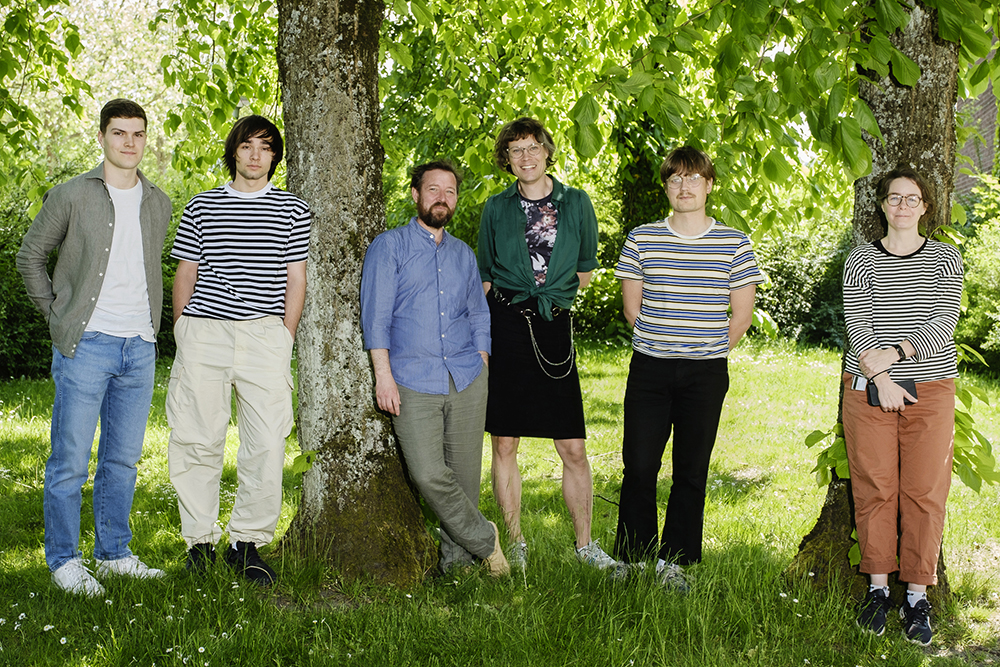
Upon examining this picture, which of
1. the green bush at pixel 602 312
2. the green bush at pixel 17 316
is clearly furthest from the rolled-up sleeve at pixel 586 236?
the green bush at pixel 602 312

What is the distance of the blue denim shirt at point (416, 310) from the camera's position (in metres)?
3.42


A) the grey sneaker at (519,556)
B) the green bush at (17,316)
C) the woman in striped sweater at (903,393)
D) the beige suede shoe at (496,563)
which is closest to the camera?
the woman in striped sweater at (903,393)

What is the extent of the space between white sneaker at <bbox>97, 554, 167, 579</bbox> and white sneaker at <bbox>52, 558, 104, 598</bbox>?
0.08 m

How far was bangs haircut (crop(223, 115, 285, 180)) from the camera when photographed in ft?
11.4

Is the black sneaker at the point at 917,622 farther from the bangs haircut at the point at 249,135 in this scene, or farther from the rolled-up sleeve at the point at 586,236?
the bangs haircut at the point at 249,135

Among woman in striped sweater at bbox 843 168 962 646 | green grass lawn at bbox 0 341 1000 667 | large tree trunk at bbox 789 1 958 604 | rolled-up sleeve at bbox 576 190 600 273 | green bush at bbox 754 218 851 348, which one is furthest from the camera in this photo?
green bush at bbox 754 218 851 348

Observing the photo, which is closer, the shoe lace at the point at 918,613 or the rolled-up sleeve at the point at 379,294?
the shoe lace at the point at 918,613

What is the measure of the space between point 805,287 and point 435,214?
12509 mm

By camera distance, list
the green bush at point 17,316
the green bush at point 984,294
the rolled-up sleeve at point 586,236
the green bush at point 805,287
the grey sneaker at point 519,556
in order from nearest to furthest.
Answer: the grey sneaker at point 519,556 → the rolled-up sleeve at point 586,236 → the green bush at point 17,316 → the green bush at point 984,294 → the green bush at point 805,287

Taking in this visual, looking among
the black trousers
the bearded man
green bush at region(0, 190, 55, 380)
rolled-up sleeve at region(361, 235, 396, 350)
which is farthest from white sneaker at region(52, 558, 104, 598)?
green bush at region(0, 190, 55, 380)

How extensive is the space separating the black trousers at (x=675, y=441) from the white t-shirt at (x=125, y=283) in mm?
2224

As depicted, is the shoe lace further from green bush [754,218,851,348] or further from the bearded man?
green bush [754,218,851,348]

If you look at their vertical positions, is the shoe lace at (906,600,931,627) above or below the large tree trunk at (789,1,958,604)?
below

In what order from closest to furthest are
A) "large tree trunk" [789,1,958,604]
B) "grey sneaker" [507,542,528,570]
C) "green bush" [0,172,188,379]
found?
"large tree trunk" [789,1,958,604] → "grey sneaker" [507,542,528,570] → "green bush" [0,172,188,379]
